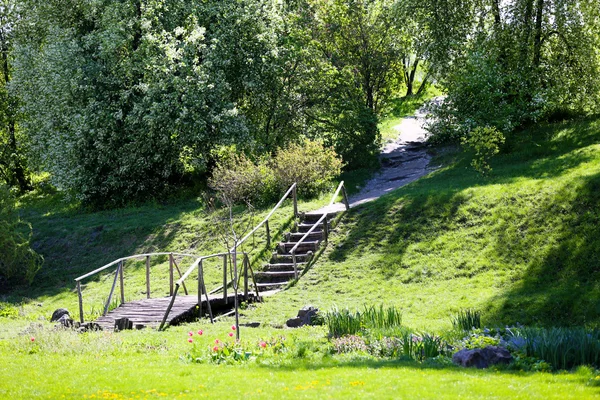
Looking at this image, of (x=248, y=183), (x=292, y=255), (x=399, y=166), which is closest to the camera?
(x=292, y=255)

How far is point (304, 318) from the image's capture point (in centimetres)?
1459

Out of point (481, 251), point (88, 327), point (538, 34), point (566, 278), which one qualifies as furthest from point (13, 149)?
point (566, 278)

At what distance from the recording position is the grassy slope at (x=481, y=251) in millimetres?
15023

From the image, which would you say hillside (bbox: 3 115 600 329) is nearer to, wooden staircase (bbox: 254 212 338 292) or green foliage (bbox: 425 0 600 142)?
wooden staircase (bbox: 254 212 338 292)

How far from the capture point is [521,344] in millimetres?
10055

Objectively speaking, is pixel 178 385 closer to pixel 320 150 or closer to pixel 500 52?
pixel 320 150

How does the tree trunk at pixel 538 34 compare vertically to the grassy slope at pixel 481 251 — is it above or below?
above

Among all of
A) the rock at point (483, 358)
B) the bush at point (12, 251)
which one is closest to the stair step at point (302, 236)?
the bush at point (12, 251)

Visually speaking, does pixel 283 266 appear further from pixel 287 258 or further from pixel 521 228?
pixel 521 228

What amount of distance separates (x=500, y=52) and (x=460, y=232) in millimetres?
11773

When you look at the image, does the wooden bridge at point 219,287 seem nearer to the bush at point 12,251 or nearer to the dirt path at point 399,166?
the dirt path at point 399,166

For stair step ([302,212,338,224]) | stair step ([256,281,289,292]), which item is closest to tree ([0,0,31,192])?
stair step ([302,212,338,224])

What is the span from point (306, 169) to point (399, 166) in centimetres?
668

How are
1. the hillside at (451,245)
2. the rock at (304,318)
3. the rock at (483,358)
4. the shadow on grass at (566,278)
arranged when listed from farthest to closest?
1. the hillside at (451,245)
2. the rock at (304,318)
3. the shadow on grass at (566,278)
4. the rock at (483,358)
